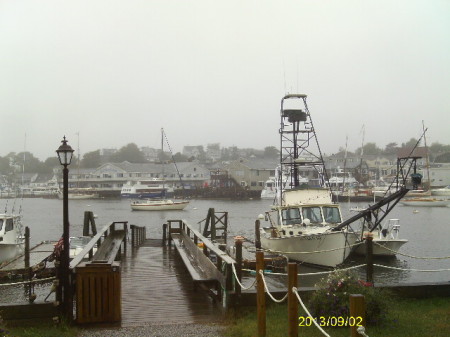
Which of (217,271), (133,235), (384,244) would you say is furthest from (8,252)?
(384,244)

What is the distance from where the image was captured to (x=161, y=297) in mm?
11359

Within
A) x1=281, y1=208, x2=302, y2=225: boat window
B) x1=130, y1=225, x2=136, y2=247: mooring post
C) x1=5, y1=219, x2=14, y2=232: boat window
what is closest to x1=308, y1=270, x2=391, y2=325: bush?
x1=130, y1=225, x2=136, y2=247: mooring post

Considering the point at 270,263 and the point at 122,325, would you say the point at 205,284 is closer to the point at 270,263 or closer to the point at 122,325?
the point at 122,325

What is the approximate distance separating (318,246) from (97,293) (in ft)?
52.8

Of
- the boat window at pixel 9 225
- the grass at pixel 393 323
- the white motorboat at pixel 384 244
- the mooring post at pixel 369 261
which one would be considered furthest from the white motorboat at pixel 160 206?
the grass at pixel 393 323

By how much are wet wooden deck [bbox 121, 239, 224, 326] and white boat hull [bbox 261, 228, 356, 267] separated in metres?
9.04

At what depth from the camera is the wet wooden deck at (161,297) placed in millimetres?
9703

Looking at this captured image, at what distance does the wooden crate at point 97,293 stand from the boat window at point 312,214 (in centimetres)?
1757

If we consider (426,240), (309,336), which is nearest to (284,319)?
(309,336)

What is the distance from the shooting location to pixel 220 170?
456ft

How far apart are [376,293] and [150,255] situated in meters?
10.8

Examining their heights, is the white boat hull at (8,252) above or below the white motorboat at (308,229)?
below

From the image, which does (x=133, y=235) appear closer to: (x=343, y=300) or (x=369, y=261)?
(x=369, y=261)

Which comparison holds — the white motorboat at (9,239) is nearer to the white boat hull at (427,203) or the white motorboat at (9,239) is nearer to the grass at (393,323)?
the grass at (393,323)
